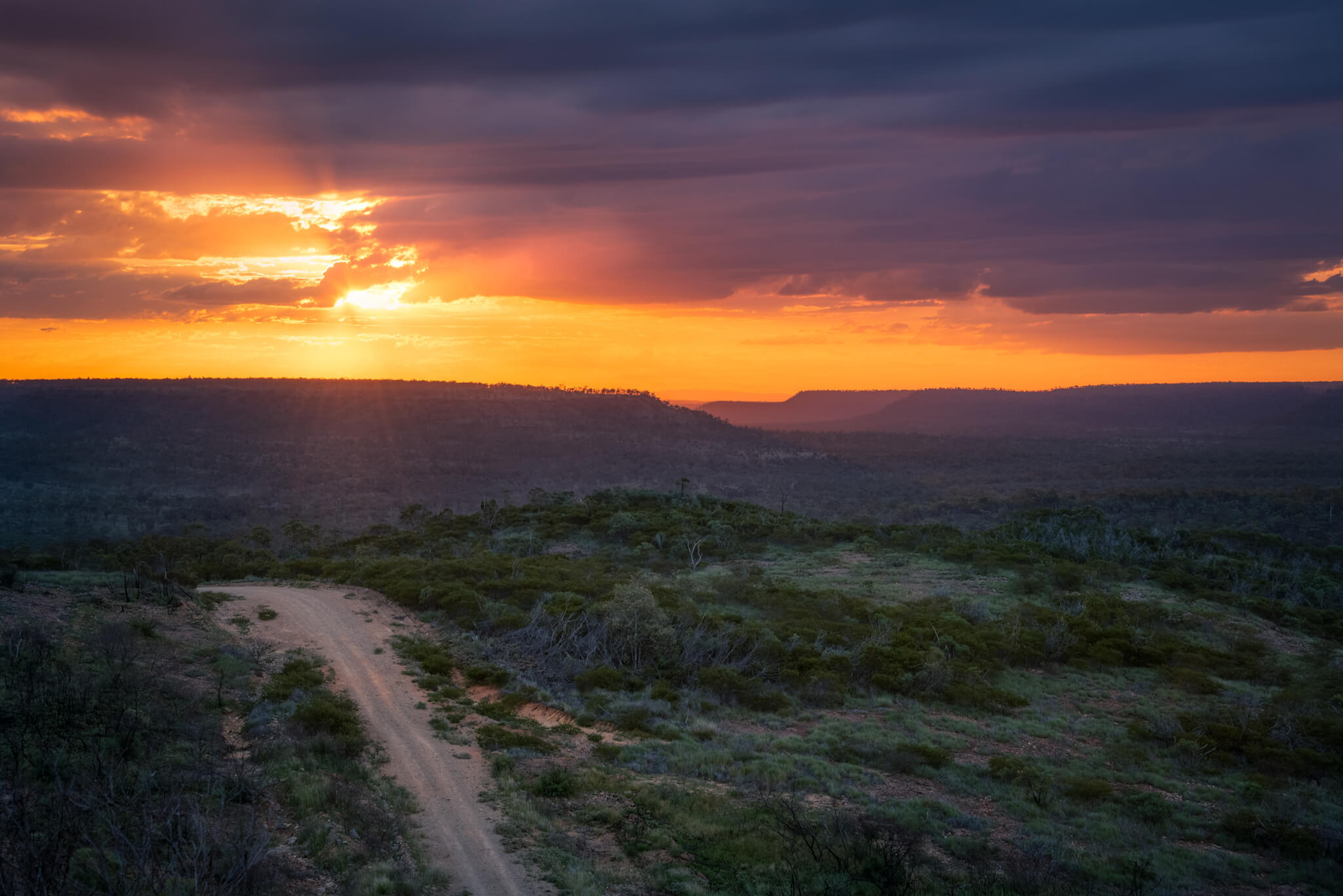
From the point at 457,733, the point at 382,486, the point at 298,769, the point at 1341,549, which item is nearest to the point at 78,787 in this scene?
the point at 298,769

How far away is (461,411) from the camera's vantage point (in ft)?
364

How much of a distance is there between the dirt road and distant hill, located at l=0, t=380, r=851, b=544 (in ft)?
116

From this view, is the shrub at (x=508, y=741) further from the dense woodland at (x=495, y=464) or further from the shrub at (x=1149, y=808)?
the dense woodland at (x=495, y=464)

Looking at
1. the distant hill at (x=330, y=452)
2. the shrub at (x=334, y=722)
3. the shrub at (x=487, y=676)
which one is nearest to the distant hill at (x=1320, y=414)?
the distant hill at (x=330, y=452)

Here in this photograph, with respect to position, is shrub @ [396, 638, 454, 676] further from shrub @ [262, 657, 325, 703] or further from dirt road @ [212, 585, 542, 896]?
shrub @ [262, 657, 325, 703]

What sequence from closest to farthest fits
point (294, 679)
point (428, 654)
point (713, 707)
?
point (294, 679) → point (713, 707) → point (428, 654)

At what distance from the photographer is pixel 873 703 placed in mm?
19531

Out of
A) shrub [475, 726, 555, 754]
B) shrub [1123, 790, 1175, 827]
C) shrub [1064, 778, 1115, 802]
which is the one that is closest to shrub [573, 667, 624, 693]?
shrub [475, 726, 555, 754]

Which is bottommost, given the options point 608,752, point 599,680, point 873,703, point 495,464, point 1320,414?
point 873,703

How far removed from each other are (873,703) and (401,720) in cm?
1124

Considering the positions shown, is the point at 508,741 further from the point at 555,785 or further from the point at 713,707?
the point at 713,707

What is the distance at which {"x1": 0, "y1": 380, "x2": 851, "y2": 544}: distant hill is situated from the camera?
205 ft

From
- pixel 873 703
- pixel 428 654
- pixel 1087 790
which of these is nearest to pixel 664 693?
pixel 873 703

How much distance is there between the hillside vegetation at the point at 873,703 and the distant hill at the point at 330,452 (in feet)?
85.3
